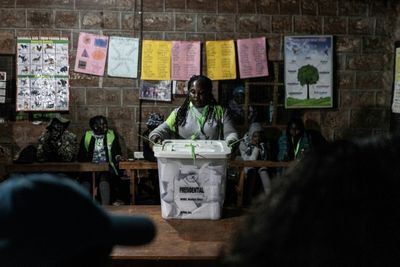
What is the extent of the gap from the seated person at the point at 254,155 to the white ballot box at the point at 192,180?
Answer: 8.11 ft

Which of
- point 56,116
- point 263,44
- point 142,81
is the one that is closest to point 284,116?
point 263,44

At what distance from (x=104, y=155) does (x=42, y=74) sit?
138cm

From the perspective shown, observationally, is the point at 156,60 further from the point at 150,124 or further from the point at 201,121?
the point at 201,121

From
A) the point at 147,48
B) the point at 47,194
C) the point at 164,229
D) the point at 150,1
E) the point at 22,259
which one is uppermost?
the point at 150,1

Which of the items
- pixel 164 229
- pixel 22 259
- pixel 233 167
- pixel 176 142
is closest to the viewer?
pixel 22 259

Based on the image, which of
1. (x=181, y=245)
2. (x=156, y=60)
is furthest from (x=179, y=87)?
(x=181, y=245)

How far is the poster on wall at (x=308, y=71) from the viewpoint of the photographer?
7.07 m

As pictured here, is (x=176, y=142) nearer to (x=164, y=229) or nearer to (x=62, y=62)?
(x=164, y=229)

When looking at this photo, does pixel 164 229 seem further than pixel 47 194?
Yes

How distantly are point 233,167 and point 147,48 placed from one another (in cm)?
199

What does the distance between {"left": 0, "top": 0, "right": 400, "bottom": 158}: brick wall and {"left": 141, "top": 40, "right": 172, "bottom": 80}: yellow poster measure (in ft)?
0.35

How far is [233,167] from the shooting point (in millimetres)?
6098

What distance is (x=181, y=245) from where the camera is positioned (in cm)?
311

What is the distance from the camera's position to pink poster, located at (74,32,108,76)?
6.85m
